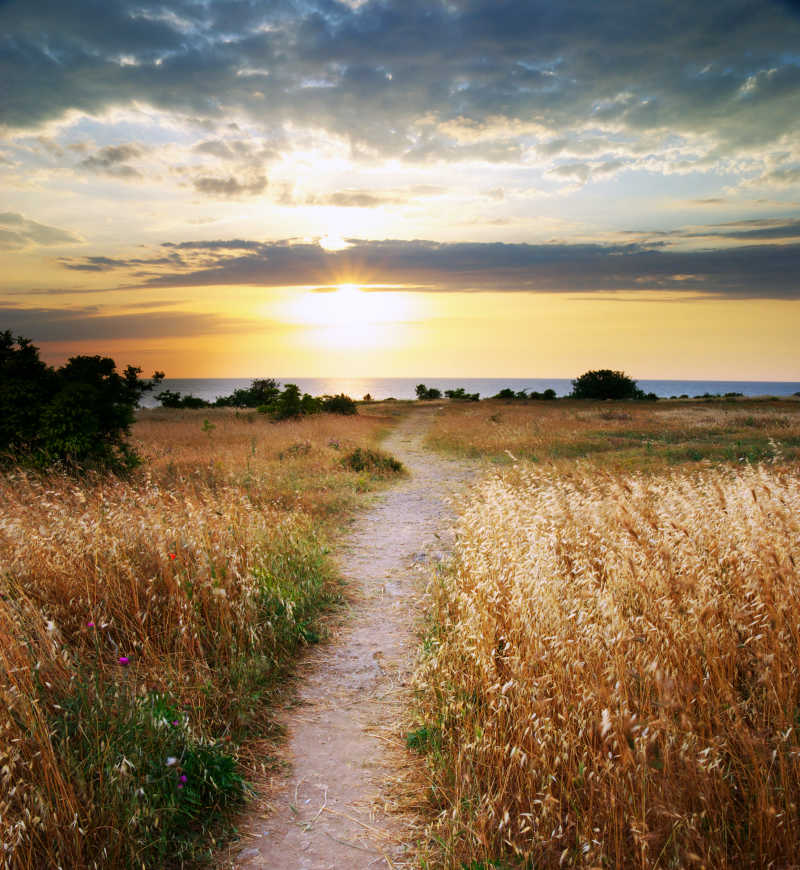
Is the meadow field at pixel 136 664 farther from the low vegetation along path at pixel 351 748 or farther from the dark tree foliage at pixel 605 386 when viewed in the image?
the dark tree foliage at pixel 605 386

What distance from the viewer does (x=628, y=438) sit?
21.6 metres

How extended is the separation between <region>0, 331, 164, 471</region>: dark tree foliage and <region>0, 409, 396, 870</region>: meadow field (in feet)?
7.98

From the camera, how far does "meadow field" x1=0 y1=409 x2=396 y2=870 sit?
8.98 feet

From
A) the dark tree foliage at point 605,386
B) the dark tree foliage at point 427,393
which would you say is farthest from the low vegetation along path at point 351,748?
the dark tree foliage at point 427,393

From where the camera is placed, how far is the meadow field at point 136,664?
2.74m

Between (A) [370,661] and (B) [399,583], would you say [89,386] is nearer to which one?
(B) [399,583]

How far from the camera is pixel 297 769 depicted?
3645 mm

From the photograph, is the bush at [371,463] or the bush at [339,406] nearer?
the bush at [371,463]

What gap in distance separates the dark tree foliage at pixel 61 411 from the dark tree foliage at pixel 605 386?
168 feet

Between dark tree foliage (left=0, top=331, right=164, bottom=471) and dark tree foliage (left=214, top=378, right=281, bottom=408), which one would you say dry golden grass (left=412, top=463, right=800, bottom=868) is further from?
dark tree foliage (left=214, top=378, right=281, bottom=408)

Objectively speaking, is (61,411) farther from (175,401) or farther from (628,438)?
(175,401)

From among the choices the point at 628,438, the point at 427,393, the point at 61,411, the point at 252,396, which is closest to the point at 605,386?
the point at 427,393

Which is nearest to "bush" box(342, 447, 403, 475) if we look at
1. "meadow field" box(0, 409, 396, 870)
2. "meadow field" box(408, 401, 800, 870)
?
"meadow field" box(0, 409, 396, 870)

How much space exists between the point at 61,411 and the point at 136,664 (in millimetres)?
8743
